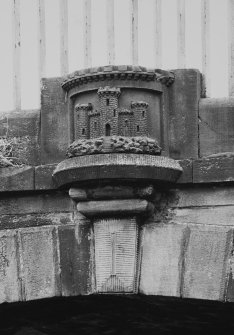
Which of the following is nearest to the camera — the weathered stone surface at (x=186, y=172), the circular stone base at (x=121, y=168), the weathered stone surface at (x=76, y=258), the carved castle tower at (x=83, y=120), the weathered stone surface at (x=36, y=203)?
the circular stone base at (x=121, y=168)

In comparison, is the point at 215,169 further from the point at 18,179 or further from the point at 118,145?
the point at 18,179

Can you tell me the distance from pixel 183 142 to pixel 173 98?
0.32m

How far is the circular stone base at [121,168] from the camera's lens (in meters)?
7.04

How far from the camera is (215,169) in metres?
7.17

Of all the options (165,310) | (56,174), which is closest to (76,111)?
(56,174)

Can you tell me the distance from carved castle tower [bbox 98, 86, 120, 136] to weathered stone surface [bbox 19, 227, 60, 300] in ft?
2.98

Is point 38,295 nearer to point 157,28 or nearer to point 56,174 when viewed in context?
point 56,174

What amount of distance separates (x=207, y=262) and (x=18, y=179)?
4.84 ft

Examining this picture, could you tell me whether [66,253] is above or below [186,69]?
below

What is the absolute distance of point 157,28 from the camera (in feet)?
25.1

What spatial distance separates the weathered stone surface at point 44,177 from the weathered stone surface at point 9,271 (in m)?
0.44

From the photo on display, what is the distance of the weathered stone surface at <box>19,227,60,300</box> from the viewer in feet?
24.8

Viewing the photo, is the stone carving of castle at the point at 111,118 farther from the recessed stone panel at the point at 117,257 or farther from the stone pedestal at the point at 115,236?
the recessed stone panel at the point at 117,257

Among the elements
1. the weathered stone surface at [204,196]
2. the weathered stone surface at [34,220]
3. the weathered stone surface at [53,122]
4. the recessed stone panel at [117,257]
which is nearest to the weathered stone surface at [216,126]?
the weathered stone surface at [204,196]
